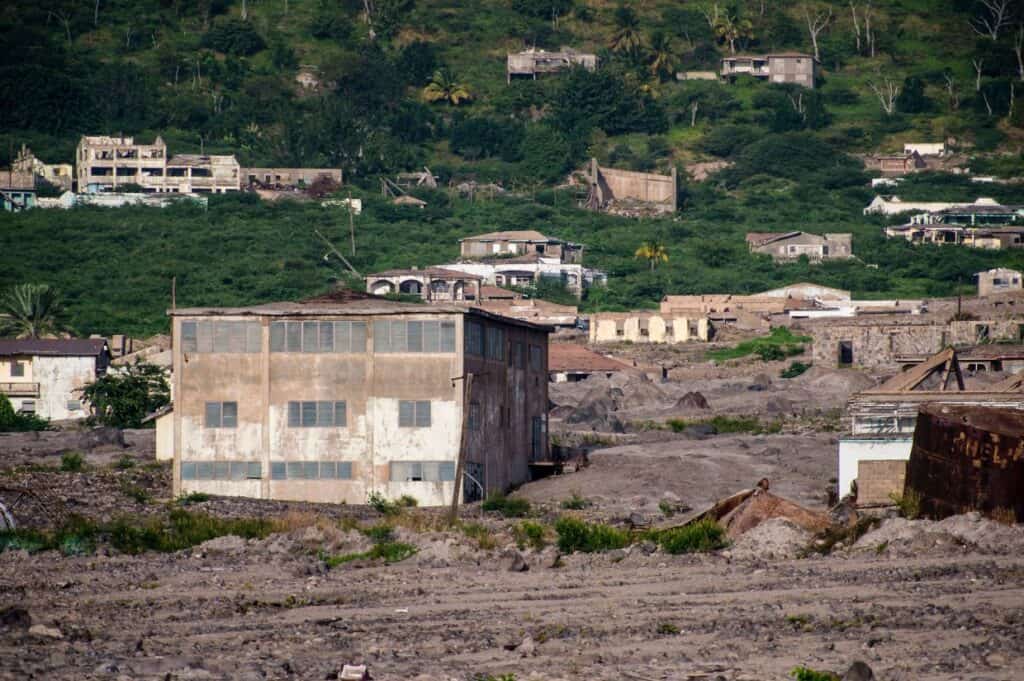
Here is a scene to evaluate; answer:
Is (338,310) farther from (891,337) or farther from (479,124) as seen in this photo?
(479,124)

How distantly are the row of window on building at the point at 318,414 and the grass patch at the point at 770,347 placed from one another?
42013 mm

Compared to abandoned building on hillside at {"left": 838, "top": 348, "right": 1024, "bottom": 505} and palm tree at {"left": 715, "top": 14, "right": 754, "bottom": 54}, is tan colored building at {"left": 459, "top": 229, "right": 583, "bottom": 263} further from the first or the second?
abandoned building on hillside at {"left": 838, "top": 348, "right": 1024, "bottom": 505}

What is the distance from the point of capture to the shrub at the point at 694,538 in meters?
29.7

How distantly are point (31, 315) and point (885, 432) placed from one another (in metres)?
59.1

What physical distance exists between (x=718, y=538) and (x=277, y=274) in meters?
85.5

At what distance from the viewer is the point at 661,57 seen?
6796 inches

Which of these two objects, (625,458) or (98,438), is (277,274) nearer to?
→ (98,438)

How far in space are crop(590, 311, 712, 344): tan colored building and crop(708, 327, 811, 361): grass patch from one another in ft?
11.9

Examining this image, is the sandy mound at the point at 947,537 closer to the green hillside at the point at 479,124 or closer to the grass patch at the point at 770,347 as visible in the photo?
the grass patch at the point at 770,347

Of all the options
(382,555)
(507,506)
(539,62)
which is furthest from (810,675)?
(539,62)

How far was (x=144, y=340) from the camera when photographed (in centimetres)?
9244

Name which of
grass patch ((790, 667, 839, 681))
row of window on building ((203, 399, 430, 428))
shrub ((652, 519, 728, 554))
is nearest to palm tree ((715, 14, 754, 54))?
row of window on building ((203, 399, 430, 428))

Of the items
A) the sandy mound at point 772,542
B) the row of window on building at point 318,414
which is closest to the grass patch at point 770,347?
the row of window on building at point 318,414

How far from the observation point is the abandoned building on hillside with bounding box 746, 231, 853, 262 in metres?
124
